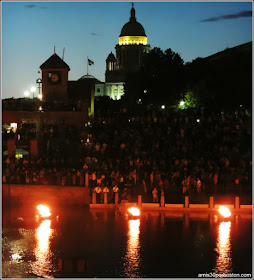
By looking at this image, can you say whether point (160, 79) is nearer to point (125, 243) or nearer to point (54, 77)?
point (54, 77)

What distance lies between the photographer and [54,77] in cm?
5238

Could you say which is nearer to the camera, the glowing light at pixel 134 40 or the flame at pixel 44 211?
the flame at pixel 44 211

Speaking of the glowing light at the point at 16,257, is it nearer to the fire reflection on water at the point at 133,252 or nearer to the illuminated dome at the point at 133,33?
the fire reflection on water at the point at 133,252

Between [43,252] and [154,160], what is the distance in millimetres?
12119

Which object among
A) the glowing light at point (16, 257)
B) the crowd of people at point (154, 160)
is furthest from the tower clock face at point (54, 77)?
the glowing light at point (16, 257)

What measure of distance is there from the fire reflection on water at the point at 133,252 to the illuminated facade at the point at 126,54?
118 m

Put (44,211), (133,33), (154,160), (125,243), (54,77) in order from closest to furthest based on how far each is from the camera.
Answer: (125,243)
(44,211)
(154,160)
(54,77)
(133,33)

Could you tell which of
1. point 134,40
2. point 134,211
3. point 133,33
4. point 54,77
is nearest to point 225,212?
point 134,211

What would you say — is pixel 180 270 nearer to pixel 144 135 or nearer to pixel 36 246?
pixel 36 246

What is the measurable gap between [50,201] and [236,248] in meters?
11.7

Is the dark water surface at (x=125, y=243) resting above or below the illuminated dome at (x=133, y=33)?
below

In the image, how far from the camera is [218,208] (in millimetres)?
28812

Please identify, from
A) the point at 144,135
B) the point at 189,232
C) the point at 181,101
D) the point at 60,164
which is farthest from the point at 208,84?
the point at 189,232

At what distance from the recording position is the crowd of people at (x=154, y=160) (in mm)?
31016
